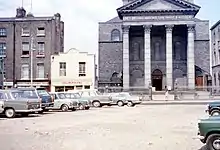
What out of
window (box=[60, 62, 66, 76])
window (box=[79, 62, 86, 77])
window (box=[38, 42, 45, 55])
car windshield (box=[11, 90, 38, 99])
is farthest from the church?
car windshield (box=[11, 90, 38, 99])

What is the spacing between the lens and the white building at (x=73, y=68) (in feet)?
186

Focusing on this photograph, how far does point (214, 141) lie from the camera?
1042 centimetres

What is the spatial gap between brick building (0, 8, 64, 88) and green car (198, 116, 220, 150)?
47.2 m

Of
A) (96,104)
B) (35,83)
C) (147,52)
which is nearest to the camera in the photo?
(96,104)

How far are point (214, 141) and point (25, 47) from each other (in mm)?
48900

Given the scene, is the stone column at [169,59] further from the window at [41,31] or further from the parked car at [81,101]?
the parked car at [81,101]

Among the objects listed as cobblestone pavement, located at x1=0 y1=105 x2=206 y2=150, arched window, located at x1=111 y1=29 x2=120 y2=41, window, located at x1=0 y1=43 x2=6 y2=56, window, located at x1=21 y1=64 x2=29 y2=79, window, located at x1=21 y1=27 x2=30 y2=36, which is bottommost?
cobblestone pavement, located at x1=0 y1=105 x2=206 y2=150

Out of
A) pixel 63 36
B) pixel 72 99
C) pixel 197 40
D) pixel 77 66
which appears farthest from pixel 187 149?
pixel 197 40

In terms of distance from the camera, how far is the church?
63562mm

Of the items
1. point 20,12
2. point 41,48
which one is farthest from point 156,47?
point 20,12

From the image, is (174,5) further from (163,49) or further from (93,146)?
(93,146)

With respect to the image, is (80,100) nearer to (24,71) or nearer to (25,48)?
(24,71)

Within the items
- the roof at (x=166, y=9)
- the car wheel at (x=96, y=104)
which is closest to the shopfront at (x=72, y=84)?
the roof at (x=166, y=9)

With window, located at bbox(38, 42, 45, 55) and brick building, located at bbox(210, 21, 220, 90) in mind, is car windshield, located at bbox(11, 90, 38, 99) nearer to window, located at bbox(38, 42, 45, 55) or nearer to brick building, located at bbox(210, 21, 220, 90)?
window, located at bbox(38, 42, 45, 55)
